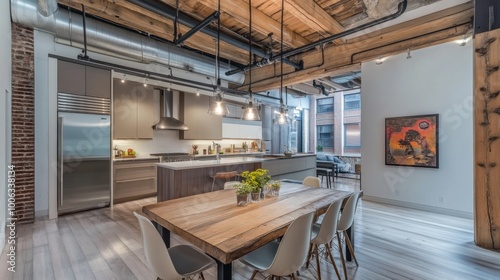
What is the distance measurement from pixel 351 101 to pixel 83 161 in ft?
30.6

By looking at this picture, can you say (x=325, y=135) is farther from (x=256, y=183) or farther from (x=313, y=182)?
(x=256, y=183)

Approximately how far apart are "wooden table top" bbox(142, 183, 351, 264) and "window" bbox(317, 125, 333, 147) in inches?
316

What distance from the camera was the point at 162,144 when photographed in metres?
5.84

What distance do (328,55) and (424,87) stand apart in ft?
6.37

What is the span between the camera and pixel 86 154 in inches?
164

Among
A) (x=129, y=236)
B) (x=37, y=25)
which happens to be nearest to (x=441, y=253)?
(x=129, y=236)

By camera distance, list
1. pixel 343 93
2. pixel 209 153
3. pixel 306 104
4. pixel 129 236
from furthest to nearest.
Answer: pixel 306 104 → pixel 343 93 → pixel 209 153 → pixel 129 236

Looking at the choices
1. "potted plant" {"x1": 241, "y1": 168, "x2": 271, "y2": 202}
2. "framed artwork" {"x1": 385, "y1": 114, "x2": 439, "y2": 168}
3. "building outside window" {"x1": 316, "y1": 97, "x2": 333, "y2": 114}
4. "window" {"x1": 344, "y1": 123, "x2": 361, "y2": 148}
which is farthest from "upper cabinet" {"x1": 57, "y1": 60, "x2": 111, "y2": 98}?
"window" {"x1": 344, "y1": 123, "x2": 361, "y2": 148}

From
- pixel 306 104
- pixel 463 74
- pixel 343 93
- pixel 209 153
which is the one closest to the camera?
pixel 463 74

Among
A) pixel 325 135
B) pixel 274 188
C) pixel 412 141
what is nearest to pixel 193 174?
pixel 274 188

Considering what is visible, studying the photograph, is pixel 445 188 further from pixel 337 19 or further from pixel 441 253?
pixel 337 19

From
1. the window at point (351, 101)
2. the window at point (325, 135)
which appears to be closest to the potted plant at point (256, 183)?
the window at point (351, 101)

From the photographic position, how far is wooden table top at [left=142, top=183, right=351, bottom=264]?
1.38 metres

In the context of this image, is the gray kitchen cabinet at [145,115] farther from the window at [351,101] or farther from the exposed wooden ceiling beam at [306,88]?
the window at [351,101]
